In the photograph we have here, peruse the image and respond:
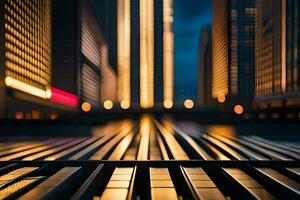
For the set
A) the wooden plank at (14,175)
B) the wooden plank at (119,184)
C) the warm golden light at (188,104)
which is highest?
the warm golden light at (188,104)

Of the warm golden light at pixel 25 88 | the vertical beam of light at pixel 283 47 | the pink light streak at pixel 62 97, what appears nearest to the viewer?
the warm golden light at pixel 25 88

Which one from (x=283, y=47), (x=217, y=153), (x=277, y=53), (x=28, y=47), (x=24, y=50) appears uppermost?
(x=28, y=47)

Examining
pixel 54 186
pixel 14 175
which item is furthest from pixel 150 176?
pixel 14 175

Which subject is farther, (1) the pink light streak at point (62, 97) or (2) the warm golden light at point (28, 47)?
(1) the pink light streak at point (62, 97)

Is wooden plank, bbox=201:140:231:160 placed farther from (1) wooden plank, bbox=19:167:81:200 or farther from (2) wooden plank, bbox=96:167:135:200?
(1) wooden plank, bbox=19:167:81:200

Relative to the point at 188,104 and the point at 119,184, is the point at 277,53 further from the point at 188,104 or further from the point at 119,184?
the point at 119,184

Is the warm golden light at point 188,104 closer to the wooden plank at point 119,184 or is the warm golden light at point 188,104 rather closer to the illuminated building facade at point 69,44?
the illuminated building facade at point 69,44

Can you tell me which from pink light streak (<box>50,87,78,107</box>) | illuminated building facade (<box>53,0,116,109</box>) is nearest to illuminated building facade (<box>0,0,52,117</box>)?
pink light streak (<box>50,87,78,107</box>)

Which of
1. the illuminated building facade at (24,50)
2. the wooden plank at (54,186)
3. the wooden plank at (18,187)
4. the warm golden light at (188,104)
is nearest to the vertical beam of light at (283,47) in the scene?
the warm golden light at (188,104)

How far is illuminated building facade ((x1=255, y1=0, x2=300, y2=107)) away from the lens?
109 meters

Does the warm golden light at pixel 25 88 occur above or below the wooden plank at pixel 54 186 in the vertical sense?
above

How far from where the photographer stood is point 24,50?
399 ft

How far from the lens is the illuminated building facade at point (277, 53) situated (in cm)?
10888

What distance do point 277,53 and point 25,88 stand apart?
320ft
